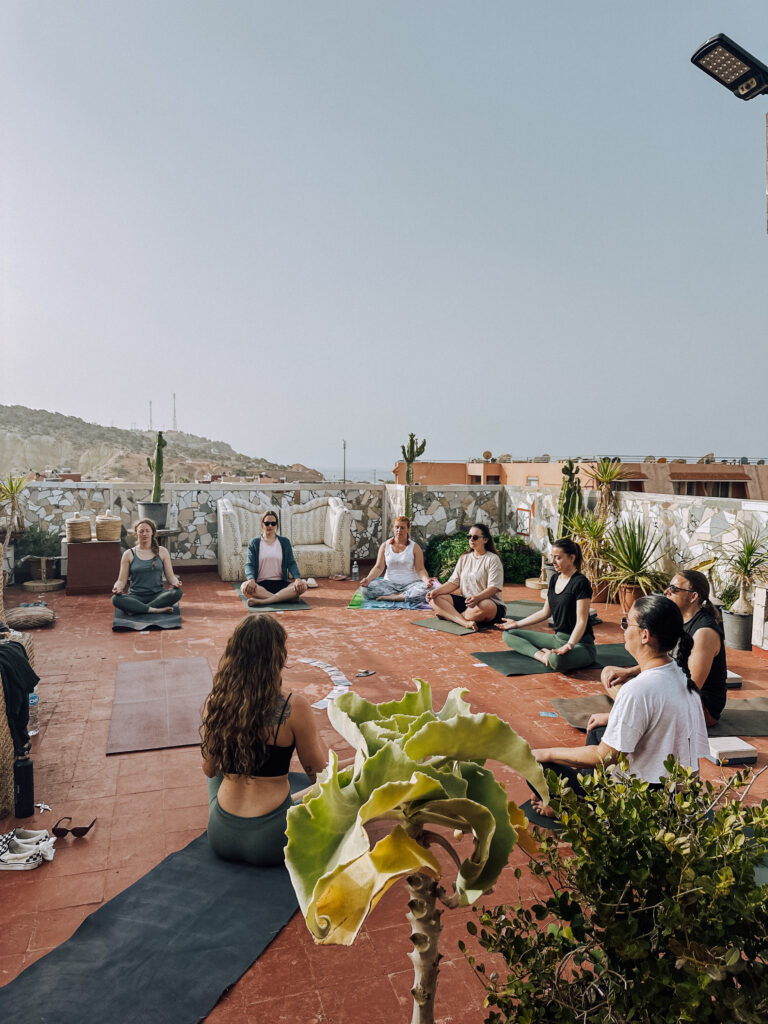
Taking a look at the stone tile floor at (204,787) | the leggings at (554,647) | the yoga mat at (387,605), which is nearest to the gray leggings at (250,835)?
the stone tile floor at (204,787)

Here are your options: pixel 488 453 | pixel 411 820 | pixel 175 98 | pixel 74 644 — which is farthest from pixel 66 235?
pixel 411 820

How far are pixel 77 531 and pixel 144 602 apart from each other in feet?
6.76

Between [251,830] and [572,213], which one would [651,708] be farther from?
[572,213]

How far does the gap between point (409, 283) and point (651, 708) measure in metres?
51.5

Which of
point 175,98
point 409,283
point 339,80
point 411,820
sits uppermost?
point 409,283

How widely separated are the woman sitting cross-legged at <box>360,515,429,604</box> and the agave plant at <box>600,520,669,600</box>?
2.07 metres

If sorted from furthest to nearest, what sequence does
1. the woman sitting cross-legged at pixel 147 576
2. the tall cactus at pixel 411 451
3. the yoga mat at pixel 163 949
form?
1. the tall cactus at pixel 411 451
2. the woman sitting cross-legged at pixel 147 576
3. the yoga mat at pixel 163 949

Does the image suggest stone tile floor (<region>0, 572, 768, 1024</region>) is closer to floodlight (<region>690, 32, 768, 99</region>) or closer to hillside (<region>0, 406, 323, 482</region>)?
floodlight (<region>690, 32, 768, 99</region>)

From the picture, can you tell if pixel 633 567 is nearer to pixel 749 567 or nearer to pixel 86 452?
pixel 749 567

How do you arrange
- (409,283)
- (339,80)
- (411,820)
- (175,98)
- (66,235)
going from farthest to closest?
1. (409,283)
2. (66,235)
3. (339,80)
4. (175,98)
5. (411,820)

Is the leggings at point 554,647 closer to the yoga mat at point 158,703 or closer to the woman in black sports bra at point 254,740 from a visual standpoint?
the yoga mat at point 158,703

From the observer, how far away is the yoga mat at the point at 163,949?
1.99 m

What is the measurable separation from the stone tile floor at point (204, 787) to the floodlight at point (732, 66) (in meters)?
3.72

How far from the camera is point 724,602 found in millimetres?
6367
